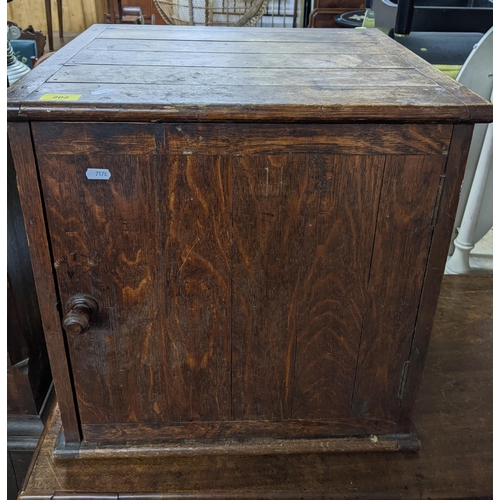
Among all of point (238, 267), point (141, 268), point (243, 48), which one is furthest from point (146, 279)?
point (243, 48)

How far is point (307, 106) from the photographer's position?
80cm

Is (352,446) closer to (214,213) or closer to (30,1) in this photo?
(214,213)

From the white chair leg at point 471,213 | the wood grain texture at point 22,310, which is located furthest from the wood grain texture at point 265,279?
the white chair leg at point 471,213

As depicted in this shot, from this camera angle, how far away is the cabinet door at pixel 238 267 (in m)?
0.83

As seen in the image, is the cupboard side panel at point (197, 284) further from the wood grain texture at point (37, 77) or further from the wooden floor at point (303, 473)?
the wood grain texture at point (37, 77)

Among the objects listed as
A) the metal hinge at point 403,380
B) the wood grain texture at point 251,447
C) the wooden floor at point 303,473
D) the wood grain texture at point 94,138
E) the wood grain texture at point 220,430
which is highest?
the wood grain texture at point 94,138

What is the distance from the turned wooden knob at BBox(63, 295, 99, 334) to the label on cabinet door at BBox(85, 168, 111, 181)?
0.70 ft

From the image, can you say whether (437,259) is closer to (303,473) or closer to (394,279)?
(394,279)

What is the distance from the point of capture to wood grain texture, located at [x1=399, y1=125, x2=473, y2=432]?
841mm

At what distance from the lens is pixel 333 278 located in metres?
0.94

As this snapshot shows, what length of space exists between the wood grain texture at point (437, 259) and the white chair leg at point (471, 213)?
2.80 feet

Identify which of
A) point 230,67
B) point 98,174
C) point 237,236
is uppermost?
point 230,67

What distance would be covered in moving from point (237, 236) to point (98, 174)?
237 millimetres

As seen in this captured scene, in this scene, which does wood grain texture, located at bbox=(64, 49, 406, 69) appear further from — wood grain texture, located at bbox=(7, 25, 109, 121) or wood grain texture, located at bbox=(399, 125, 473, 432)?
wood grain texture, located at bbox=(399, 125, 473, 432)
